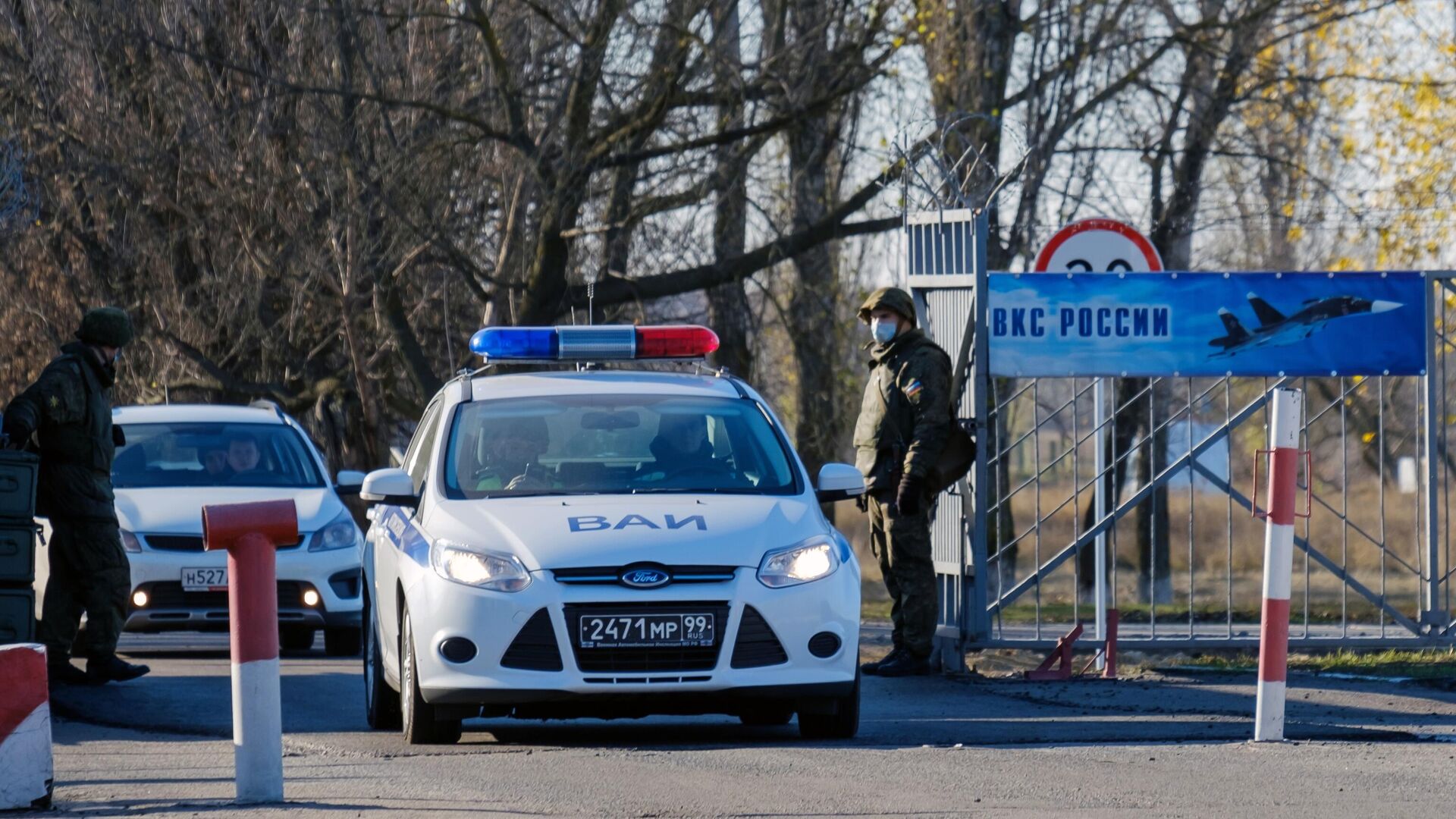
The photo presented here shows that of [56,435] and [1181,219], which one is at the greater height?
[1181,219]

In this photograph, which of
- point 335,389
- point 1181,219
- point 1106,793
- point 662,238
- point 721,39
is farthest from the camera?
point 1181,219

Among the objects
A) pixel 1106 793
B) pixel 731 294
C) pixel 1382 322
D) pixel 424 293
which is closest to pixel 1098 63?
pixel 731 294

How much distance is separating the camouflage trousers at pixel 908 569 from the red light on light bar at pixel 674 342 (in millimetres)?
1816

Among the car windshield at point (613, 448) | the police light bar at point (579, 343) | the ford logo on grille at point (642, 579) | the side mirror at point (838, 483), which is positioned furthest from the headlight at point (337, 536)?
the ford logo on grille at point (642, 579)

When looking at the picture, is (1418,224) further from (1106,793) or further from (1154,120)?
(1106,793)

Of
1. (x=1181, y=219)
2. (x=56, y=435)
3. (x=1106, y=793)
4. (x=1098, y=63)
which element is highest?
(x=1098, y=63)

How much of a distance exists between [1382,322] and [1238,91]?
10603 mm

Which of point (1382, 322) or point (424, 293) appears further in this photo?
point (424, 293)

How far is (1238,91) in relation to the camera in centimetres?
2236

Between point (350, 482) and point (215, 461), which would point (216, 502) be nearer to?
point (215, 461)

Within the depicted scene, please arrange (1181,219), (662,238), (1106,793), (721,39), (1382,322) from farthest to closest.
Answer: (1181,219), (662,238), (721,39), (1382,322), (1106,793)

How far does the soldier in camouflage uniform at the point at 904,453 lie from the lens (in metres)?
11.5

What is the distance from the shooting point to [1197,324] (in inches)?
476

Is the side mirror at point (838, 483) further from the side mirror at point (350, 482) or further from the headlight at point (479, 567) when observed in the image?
the side mirror at point (350, 482)
